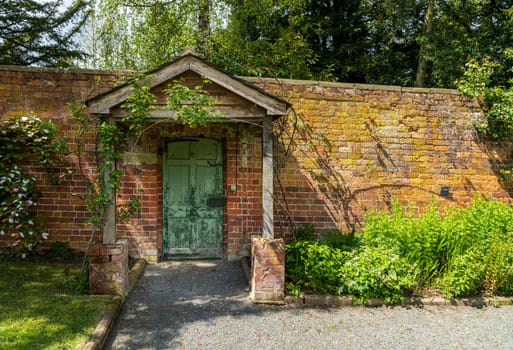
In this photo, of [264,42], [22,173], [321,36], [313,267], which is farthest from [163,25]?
[313,267]

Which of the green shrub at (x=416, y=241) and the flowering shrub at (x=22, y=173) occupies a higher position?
the flowering shrub at (x=22, y=173)

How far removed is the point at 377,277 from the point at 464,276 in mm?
1209

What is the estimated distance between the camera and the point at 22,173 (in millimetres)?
5461

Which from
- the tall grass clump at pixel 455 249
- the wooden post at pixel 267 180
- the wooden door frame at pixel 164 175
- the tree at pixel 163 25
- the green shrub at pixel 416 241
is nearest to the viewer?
the wooden post at pixel 267 180

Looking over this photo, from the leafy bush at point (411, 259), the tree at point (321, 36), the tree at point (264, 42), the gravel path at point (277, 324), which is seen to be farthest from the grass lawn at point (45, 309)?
the tree at point (321, 36)

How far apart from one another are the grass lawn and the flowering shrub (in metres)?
0.49

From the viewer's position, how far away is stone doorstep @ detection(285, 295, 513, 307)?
4.57 metres

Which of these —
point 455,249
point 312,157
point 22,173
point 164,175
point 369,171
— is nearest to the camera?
point 455,249

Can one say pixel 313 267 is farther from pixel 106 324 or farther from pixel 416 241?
pixel 106 324

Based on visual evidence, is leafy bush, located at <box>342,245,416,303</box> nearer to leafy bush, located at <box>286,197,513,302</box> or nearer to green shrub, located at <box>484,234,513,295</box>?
leafy bush, located at <box>286,197,513,302</box>

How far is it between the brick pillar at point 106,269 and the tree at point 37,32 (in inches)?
307

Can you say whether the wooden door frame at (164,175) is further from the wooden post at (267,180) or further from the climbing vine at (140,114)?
the wooden post at (267,180)

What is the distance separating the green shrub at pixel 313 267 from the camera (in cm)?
470

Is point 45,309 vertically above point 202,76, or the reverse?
point 202,76
